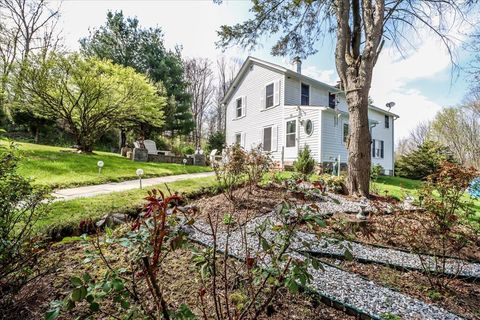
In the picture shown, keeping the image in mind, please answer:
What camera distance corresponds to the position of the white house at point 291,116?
12.5m

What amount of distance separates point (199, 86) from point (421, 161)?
22.2 meters

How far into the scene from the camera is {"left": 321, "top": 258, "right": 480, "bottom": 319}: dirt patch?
2.02m

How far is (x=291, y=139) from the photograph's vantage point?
13414 millimetres

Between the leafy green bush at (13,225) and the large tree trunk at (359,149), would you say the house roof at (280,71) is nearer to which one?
the large tree trunk at (359,149)

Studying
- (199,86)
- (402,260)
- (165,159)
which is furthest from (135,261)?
(199,86)

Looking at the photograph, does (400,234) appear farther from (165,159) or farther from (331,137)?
(165,159)

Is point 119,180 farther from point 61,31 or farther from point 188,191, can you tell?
point 61,31

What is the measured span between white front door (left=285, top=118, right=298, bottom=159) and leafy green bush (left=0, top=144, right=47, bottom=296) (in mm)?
11875

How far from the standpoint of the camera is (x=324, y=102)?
15.1 metres

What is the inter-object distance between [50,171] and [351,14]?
380 inches

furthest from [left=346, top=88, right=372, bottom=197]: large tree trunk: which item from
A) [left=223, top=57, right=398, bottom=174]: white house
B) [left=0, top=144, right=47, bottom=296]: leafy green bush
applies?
[left=0, top=144, right=47, bottom=296]: leafy green bush

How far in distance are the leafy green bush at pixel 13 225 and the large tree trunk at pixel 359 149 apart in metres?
5.90

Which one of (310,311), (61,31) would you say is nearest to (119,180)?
(310,311)

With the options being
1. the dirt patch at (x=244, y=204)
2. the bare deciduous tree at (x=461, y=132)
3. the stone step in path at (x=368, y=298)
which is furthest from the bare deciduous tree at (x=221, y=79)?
the stone step in path at (x=368, y=298)
